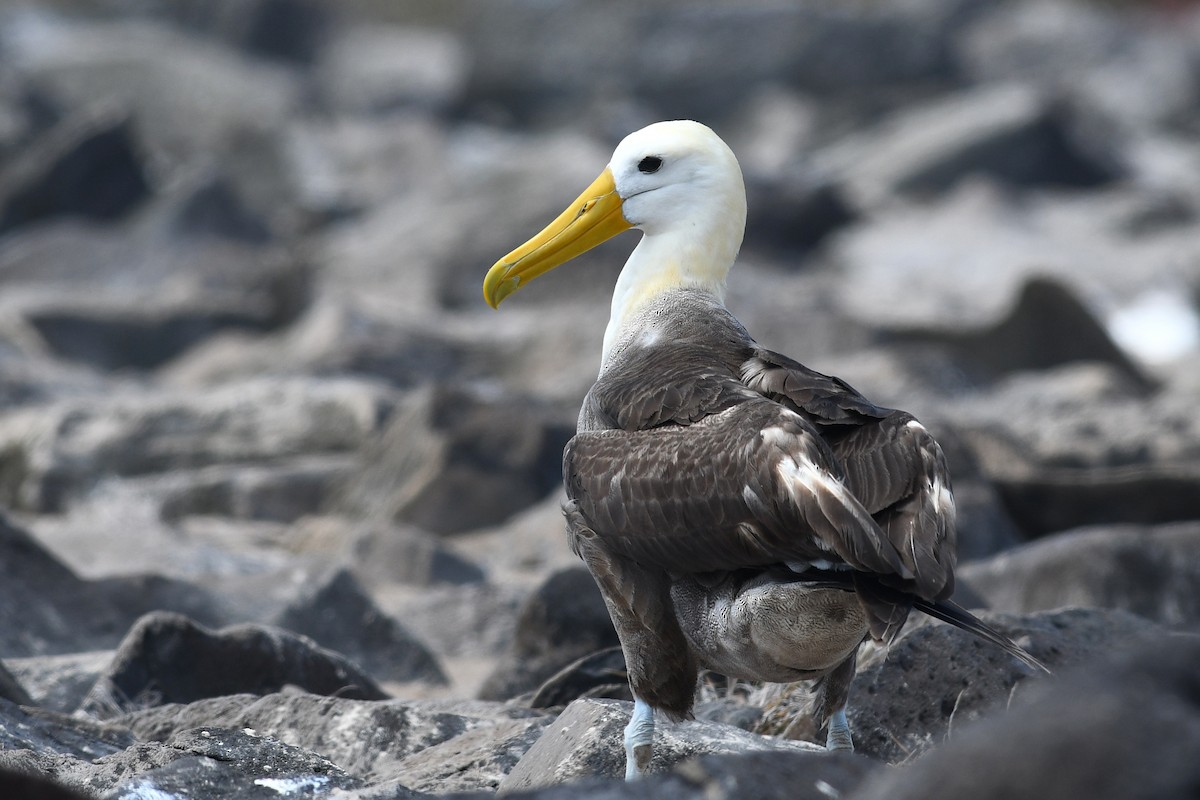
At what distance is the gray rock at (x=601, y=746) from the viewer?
13.3 feet

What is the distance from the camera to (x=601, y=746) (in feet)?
13.7

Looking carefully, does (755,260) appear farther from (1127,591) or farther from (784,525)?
(784,525)

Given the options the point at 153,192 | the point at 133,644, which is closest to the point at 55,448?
the point at 133,644

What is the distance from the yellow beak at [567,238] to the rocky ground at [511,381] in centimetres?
127

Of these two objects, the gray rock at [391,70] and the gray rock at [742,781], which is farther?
the gray rock at [391,70]

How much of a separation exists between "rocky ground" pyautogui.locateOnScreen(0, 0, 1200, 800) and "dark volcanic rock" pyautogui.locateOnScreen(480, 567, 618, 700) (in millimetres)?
15

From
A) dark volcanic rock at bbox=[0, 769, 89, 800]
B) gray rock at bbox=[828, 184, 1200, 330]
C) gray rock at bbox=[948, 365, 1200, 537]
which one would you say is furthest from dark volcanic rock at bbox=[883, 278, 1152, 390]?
dark volcanic rock at bbox=[0, 769, 89, 800]

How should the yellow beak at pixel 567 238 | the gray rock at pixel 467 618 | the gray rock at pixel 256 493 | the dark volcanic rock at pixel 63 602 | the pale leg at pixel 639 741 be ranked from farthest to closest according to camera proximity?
the gray rock at pixel 256 493, the gray rock at pixel 467 618, the dark volcanic rock at pixel 63 602, the yellow beak at pixel 567 238, the pale leg at pixel 639 741

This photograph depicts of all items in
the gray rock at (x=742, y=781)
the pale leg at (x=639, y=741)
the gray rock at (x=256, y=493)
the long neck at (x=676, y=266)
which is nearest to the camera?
the gray rock at (x=742, y=781)

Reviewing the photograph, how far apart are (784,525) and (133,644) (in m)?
2.57

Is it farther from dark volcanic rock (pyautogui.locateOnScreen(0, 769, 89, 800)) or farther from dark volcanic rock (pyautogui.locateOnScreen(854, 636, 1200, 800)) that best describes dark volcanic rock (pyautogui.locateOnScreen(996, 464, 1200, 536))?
dark volcanic rock (pyautogui.locateOnScreen(0, 769, 89, 800))

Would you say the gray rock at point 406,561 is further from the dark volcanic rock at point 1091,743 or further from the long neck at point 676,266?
the dark volcanic rock at point 1091,743

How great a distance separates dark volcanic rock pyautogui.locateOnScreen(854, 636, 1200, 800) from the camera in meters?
2.23

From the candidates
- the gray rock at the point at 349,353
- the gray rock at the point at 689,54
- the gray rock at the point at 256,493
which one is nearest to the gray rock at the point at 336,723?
the gray rock at the point at 256,493
